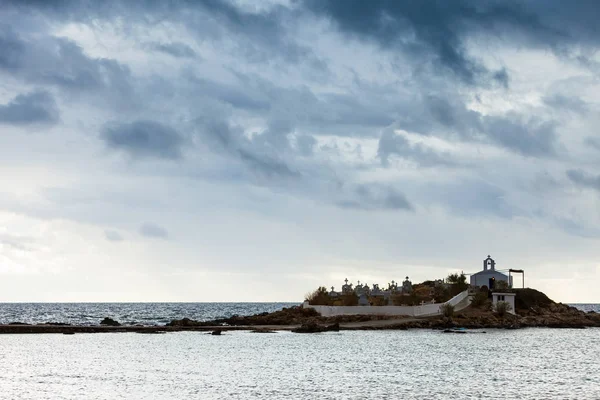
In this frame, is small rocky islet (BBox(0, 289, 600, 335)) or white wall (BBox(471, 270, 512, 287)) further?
white wall (BBox(471, 270, 512, 287))

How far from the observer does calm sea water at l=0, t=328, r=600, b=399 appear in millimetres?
44938

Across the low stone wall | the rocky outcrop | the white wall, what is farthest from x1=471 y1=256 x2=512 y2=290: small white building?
the rocky outcrop

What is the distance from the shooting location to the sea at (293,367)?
147ft

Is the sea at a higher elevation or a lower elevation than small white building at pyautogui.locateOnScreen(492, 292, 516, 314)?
lower

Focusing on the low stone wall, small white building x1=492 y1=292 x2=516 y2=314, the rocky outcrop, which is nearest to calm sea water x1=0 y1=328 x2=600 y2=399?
the rocky outcrop

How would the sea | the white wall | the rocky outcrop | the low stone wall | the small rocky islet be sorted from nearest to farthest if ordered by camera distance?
the sea → the rocky outcrop → the small rocky islet → the low stone wall → the white wall

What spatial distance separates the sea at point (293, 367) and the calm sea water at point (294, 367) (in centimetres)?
8

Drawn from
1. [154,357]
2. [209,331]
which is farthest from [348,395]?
[209,331]

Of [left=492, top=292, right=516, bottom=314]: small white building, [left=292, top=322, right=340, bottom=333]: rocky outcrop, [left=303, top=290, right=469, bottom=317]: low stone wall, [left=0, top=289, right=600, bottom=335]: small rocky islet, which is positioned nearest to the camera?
[left=292, top=322, right=340, bottom=333]: rocky outcrop

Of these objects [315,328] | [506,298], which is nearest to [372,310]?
[315,328]

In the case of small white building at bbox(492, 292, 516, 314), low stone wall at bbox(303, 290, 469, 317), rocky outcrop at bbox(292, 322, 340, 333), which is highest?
small white building at bbox(492, 292, 516, 314)

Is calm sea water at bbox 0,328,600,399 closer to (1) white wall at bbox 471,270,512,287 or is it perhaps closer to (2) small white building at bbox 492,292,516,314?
(2) small white building at bbox 492,292,516,314

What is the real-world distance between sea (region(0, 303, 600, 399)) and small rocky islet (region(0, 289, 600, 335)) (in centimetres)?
639

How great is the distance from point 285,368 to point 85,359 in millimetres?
16646
